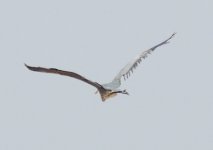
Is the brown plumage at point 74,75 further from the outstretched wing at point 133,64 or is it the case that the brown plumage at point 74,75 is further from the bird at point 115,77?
the outstretched wing at point 133,64

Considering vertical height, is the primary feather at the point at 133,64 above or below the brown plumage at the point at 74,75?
above

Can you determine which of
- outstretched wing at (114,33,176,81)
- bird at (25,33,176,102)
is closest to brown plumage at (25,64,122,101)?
bird at (25,33,176,102)

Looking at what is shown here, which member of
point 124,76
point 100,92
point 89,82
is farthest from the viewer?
point 124,76

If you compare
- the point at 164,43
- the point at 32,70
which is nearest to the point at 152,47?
the point at 164,43

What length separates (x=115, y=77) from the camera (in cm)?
1249

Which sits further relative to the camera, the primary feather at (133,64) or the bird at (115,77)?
the primary feather at (133,64)

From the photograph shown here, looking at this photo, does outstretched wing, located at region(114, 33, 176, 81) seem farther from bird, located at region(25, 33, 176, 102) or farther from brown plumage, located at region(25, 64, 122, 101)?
brown plumage, located at region(25, 64, 122, 101)

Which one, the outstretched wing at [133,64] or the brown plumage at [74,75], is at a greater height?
the outstretched wing at [133,64]

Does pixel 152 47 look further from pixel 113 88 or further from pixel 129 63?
pixel 113 88

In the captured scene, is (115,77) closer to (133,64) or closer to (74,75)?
(133,64)

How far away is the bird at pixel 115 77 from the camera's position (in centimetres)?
961

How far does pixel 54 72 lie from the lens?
9625 millimetres

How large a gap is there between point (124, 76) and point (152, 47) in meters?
0.81

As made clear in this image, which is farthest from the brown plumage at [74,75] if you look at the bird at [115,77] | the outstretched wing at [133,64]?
the outstretched wing at [133,64]
